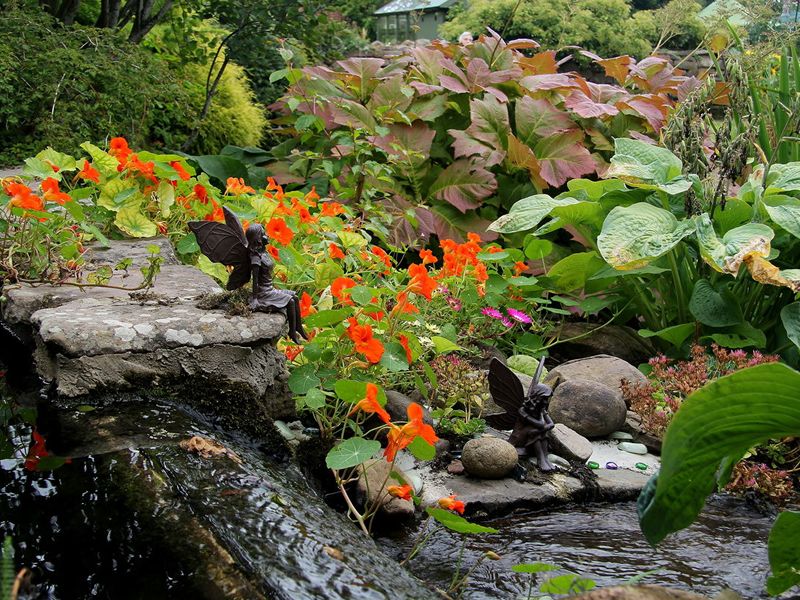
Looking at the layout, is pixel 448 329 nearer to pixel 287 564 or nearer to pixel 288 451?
pixel 288 451

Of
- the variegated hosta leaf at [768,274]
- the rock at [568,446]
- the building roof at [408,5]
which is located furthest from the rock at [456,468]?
the building roof at [408,5]

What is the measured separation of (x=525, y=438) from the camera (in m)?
2.56

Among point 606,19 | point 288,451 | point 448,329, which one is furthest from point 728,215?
point 606,19

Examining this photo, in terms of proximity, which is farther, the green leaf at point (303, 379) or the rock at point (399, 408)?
the rock at point (399, 408)

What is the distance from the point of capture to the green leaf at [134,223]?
2963mm

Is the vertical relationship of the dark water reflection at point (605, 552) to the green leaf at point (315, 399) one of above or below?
below

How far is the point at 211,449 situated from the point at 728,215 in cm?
263

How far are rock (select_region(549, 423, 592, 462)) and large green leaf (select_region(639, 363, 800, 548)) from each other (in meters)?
1.47

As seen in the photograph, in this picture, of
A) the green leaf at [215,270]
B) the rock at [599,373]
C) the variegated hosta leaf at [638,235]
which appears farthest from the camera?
the rock at [599,373]

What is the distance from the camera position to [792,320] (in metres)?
3.13

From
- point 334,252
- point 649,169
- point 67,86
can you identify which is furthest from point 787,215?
point 67,86

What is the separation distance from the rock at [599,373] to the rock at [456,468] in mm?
826

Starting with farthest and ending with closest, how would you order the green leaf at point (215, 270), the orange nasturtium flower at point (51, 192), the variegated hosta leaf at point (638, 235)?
1. the variegated hosta leaf at point (638, 235)
2. the green leaf at point (215, 270)
3. the orange nasturtium flower at point (51, 192)

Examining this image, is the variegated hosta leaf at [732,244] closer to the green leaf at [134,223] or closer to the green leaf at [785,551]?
the green leaf at [785,551]
